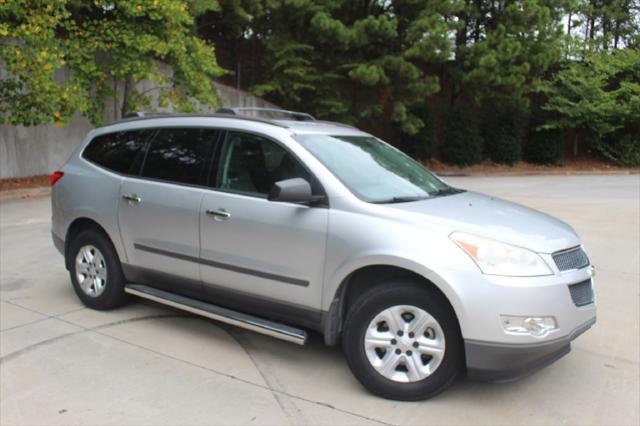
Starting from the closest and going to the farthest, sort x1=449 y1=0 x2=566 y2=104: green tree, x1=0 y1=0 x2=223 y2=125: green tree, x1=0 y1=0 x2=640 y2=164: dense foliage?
x1=0 y1=0 x2=223 y2=125: green tree → x1=0 y1=0 x2=640 y2=164: dense foliage → x1=449 y1=0 x2=566 y2=104: green tree

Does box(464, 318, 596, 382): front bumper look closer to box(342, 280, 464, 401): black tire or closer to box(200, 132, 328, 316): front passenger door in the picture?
box(342, 280, 464, 401): black tire

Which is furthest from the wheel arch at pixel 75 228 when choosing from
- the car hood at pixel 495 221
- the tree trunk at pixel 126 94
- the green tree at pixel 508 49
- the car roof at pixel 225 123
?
the green tree at pixel 508 49

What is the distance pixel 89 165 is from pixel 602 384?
180 inches

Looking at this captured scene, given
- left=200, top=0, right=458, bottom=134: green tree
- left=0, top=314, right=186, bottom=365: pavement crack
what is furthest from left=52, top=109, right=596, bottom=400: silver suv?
left=200, top=0, right=458, bottom=134: green tree

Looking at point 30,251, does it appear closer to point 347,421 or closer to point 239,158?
point 239,158

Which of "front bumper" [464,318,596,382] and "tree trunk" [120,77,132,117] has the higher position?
"tree trunk" [120,77,132,117]

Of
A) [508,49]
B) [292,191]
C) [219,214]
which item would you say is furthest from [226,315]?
[508,49]

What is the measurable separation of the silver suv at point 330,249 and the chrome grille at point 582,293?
2 cm

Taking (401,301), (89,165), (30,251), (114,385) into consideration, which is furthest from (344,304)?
(30,251)

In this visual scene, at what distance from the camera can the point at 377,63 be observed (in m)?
19.3

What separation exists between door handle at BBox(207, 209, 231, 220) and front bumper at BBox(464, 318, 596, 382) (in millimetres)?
1904

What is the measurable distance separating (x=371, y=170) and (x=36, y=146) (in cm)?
1286

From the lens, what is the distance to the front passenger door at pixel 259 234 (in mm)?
3891

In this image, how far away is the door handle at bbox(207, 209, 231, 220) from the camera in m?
4.24
